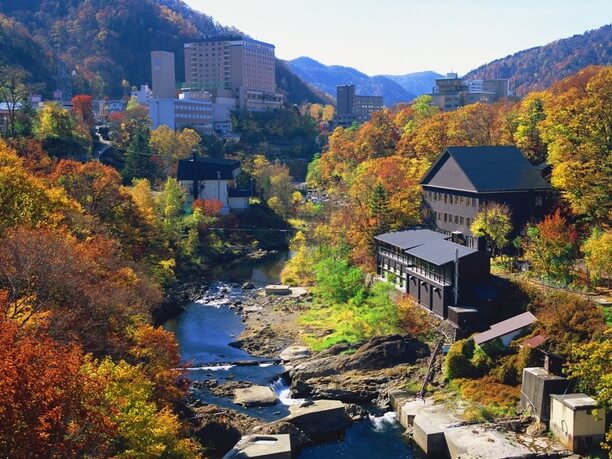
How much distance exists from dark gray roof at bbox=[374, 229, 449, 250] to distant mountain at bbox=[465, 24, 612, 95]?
12872 centimetres

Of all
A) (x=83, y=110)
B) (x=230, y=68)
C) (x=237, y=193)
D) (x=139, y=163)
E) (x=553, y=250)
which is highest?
(x=230, y=68)

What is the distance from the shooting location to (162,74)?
95.8 m

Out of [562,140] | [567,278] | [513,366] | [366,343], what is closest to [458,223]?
[562,140]

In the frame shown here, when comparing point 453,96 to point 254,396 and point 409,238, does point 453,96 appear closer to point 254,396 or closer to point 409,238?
point 409,238

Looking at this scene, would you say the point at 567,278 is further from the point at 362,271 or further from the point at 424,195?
the point at 424,195

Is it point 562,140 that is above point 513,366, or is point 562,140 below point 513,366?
above

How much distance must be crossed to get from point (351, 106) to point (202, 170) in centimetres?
7414

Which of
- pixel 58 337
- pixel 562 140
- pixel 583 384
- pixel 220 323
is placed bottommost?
pixel 220 323

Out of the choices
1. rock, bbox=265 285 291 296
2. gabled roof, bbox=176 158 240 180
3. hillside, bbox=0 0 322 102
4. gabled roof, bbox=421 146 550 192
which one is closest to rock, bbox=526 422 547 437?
gabled roof, bbox=421 146 550 192

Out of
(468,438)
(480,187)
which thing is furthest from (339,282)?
(468,438)

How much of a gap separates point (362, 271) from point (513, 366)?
1440 centimetres

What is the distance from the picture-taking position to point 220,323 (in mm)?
33312

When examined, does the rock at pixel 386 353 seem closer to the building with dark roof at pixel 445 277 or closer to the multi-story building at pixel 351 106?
the building with dark roof at pixel 445 277

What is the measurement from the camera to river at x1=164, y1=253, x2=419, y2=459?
20.0 meters
